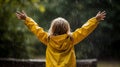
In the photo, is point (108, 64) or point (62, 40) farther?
point (108, 64)

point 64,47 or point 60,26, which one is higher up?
point 60,26

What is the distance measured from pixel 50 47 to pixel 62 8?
6972 millimetres

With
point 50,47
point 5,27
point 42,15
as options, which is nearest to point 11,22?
point 5,27

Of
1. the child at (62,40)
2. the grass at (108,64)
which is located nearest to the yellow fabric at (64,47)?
the child at (62,40)

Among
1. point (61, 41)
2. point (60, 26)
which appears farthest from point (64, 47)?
point (60, 26)

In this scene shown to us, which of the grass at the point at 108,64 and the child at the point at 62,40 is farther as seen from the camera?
the grass at the point at 108,64

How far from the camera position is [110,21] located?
17984 millimetres

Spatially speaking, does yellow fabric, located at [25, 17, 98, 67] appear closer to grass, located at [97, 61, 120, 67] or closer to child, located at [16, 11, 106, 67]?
child, located at [16, 11, 106, 67]

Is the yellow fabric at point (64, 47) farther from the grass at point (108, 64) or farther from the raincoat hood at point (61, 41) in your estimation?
the grass at point (108, 64)

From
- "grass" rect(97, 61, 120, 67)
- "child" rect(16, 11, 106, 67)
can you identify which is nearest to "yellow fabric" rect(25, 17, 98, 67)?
"child" rect(16, 11, 106, 67)

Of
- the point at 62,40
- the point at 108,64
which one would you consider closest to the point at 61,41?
the point at 62,40

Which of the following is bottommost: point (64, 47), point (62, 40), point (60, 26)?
point (64, 47)

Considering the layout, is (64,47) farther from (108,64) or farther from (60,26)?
(108,64)

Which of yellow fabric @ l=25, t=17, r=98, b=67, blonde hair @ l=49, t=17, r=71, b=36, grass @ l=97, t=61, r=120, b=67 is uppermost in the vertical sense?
blonde hair @ l=49, t=17, r=71, b=36
